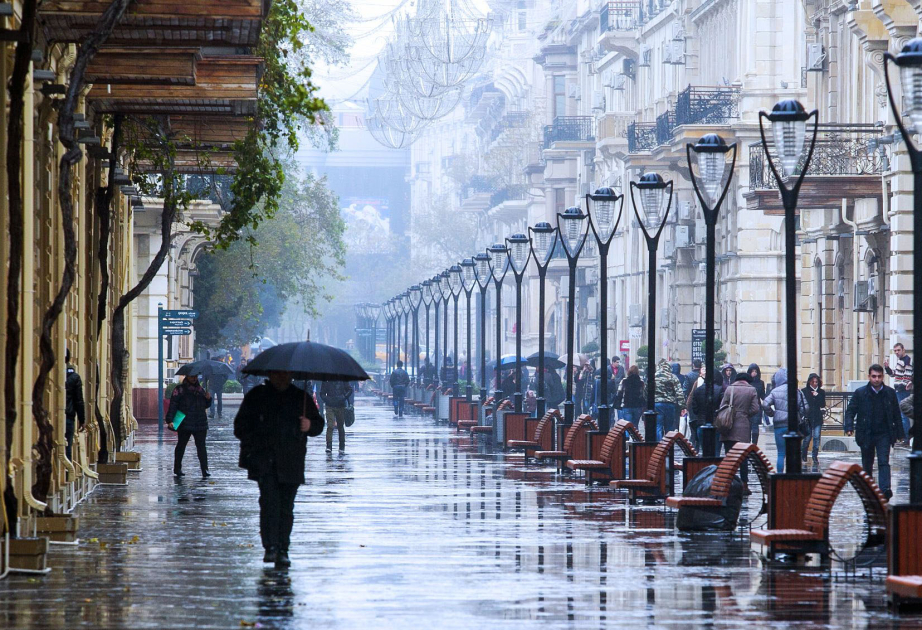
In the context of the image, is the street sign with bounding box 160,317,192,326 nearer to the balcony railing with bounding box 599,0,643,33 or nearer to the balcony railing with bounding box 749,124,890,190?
the balcony railing with bounding box 749,124,890,190

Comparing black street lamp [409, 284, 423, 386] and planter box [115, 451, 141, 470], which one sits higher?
black street lamp [409, 284, 423, 386]

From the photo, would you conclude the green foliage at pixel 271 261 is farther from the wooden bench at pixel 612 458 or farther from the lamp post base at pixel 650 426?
the lamp post base at pixel 650 426

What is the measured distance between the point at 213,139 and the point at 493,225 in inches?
3336

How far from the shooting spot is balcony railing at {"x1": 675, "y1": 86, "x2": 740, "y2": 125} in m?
49.4

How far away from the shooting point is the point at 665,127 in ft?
172

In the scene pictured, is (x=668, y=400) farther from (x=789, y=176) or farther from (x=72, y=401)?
(x=789, y=176)

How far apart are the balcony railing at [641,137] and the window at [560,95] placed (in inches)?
1094

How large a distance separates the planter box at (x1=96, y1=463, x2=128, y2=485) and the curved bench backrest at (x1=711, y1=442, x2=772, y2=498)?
8.57 metres

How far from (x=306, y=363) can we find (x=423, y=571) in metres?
1.77

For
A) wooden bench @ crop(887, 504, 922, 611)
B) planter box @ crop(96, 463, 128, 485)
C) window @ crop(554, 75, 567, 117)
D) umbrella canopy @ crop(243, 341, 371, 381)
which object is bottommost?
planter box @ crop(96, 463, 128, 485)

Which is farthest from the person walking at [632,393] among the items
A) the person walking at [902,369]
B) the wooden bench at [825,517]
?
the wooden bench at [825,517]

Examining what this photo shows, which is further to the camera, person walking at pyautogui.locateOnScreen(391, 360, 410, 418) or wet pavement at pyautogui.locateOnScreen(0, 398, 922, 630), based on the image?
person walking at pyautogui.locateOnScreen(391, 360, 410, 418)

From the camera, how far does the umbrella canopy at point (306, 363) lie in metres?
13.6

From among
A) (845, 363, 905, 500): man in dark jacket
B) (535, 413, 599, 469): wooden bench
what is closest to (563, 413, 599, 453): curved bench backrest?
(535, 413, 599, 469): wooden bench
